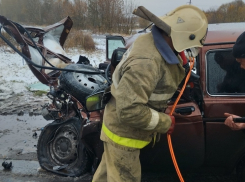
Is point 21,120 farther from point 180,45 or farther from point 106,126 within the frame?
point 180,45

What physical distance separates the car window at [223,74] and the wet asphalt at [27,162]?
88 cm

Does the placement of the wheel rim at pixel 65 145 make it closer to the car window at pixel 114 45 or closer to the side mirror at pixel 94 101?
the side mirror at pixel 94 101

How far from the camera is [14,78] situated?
8.82 meters

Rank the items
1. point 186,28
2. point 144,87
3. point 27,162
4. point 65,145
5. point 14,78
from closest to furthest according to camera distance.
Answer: point 144,87, point 186,28, point 65,145, point 27,162, point 14,78

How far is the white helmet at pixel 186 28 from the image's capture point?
6.54ft

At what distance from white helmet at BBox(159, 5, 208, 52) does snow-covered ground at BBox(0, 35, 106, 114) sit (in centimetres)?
289

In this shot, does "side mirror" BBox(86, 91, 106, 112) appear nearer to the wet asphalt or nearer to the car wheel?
the car wheel

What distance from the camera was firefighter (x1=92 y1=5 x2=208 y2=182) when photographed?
6.15 feet

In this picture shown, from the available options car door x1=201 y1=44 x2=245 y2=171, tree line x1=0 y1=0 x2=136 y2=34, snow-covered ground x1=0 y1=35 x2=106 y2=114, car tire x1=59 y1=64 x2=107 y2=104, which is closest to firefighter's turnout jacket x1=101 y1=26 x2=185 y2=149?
car door x1=201 y1=44 x2=245 y2=171

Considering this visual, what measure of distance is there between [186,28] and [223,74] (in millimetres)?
1010

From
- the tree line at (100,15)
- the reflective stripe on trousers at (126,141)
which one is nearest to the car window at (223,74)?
the reflective stripe on trousers at (126,141)

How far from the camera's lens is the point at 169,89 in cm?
212

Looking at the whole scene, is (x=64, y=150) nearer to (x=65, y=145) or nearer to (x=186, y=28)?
(x=65, y=145)

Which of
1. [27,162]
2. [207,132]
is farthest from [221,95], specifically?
[27,162]
